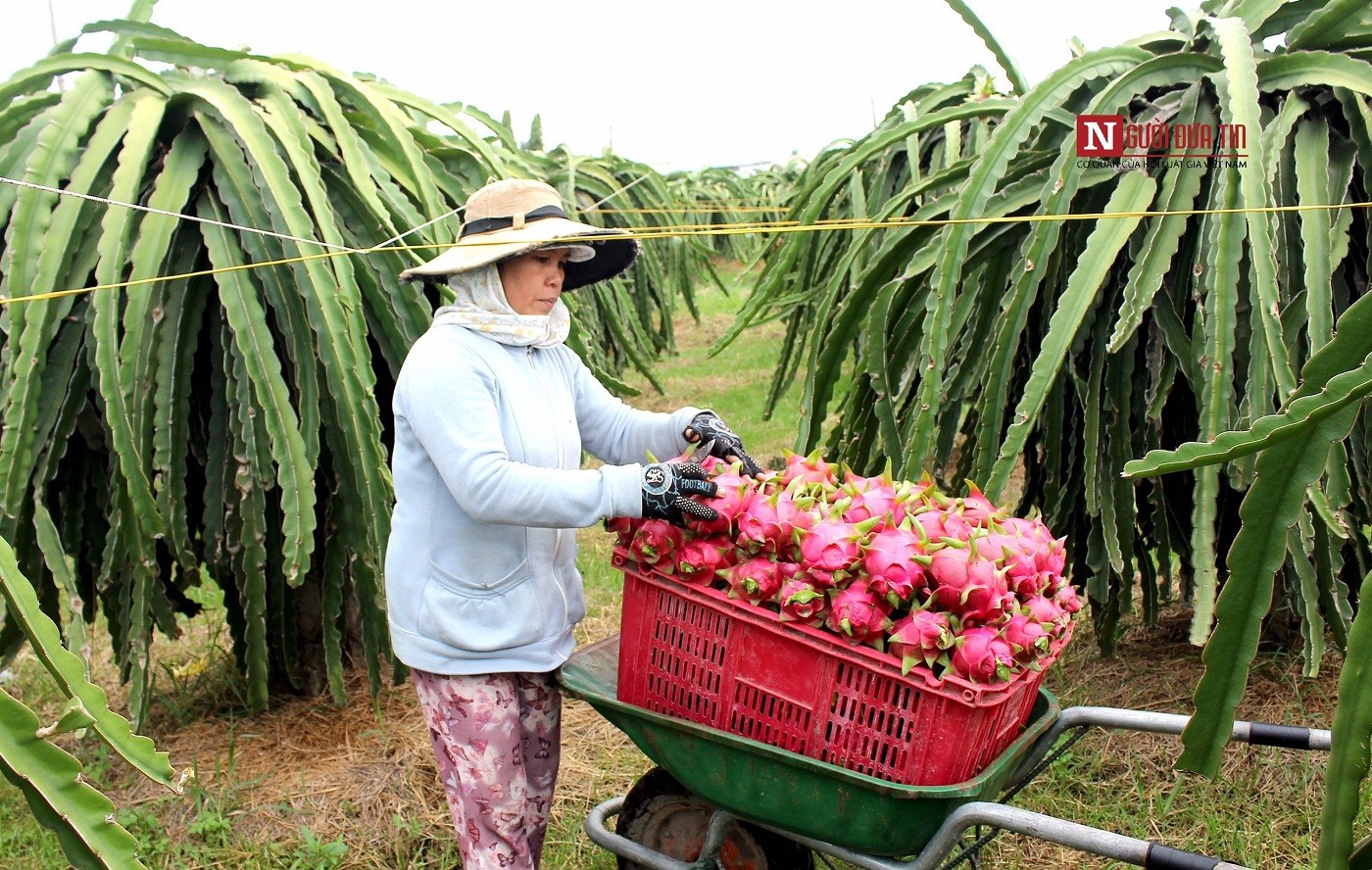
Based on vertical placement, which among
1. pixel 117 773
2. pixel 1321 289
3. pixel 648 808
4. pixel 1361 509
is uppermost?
pixel 1321 289

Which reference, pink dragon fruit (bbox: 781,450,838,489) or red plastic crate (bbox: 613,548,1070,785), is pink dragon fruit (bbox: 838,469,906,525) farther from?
red plastic crate (bbox: 613,548,1070,785)

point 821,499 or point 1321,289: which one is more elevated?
point 1321,289

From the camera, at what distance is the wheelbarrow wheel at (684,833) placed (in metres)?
2.22

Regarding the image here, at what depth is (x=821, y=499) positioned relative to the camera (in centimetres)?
195

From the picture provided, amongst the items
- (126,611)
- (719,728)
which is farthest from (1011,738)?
(126,611)

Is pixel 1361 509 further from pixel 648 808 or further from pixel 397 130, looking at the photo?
pixel 397 130

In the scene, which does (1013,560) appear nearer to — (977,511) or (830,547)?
(977,511)

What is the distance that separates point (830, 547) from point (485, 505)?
0.58 meters

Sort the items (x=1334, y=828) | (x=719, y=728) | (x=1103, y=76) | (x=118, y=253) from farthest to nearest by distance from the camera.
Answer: (x=1103, y=76) → (x=118, y=253) → (x=719, y=728) → (x=1334, y=828)

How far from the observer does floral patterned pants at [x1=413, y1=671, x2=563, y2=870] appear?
2.10 metres

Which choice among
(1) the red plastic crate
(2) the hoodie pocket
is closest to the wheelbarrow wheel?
(1) the red plastic crate

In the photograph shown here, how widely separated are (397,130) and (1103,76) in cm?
178

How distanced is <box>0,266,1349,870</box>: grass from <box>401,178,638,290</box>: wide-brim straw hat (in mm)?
1397

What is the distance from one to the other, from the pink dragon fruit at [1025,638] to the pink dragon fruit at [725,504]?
470 mm
